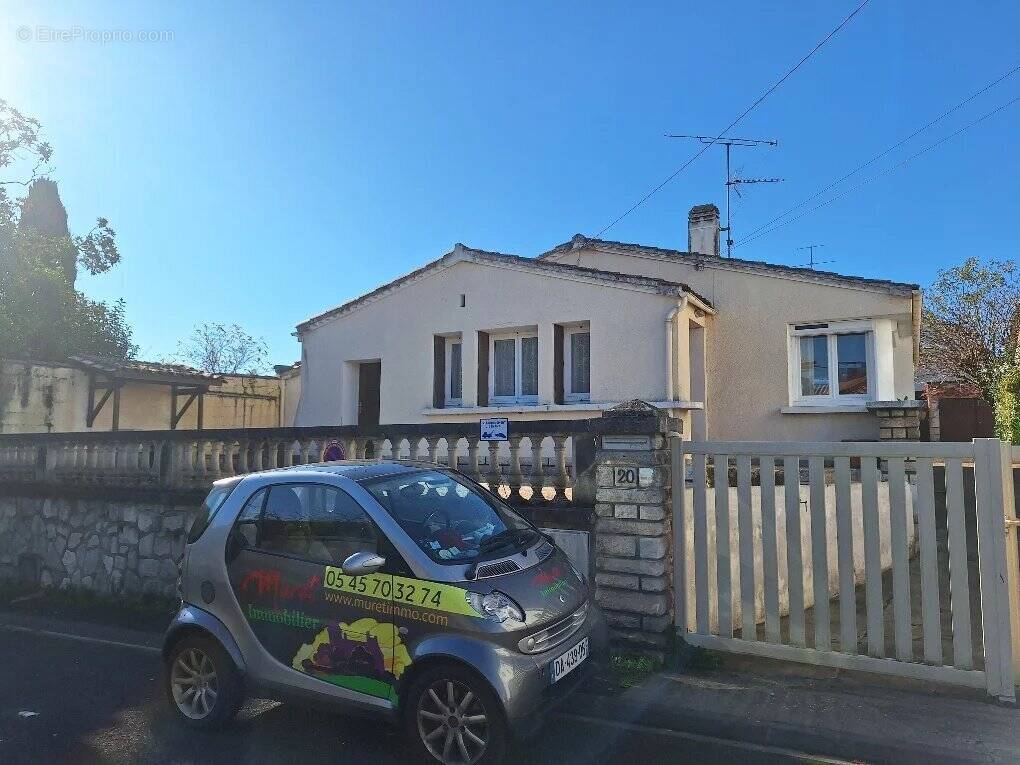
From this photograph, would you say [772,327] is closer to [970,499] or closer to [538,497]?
[970,499]

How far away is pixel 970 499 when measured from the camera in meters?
6.27

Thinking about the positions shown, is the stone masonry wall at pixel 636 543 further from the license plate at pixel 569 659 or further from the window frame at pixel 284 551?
the window frame at pixel 284 551

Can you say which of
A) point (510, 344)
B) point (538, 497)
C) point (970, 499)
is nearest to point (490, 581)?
point (538, 497)

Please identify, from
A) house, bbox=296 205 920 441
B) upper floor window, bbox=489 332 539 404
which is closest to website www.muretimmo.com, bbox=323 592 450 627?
house, bbox=296 205 920 441

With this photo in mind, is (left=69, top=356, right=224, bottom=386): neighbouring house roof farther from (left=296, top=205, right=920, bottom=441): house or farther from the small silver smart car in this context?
the small silver smart car

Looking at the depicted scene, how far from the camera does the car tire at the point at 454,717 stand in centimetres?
350

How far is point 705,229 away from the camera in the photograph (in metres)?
14.1

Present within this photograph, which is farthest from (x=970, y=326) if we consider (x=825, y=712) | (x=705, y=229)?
(x=825, y=712)

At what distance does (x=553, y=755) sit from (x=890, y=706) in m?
2.31

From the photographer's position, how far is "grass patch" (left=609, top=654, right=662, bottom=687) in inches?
197

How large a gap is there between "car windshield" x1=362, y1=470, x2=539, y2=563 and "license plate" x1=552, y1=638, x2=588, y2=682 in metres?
0.69

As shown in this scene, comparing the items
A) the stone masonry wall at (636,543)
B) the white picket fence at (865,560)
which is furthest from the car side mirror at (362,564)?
the white picket fence at (865,560)

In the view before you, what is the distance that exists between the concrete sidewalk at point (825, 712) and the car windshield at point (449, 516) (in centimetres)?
134

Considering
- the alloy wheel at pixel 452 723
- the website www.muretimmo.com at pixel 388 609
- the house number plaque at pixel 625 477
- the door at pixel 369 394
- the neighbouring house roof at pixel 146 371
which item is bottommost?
the alloy wheel at pixel 452 723
